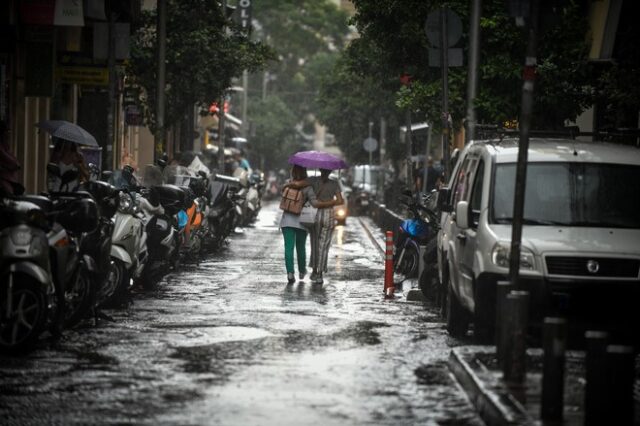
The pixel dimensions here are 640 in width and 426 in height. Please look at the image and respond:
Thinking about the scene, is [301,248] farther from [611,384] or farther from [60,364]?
[611,384]

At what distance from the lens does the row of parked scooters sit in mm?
12328

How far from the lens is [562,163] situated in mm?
14562

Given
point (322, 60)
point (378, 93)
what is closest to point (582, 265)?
point (378, 93)

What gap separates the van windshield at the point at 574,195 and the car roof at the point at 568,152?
0.18ft

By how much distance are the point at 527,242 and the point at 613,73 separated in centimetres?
572

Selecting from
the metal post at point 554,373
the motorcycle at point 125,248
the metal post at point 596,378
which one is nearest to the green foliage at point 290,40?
the motorcycle at point 125,248

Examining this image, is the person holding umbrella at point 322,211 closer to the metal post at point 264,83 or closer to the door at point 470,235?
the door at point 470,235

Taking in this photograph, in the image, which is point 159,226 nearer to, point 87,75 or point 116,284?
point 116,284

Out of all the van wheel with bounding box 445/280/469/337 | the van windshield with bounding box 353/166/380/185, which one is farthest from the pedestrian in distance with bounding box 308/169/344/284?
the van windshield with bounding box 353/166/380/185

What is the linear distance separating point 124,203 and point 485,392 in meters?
7.90

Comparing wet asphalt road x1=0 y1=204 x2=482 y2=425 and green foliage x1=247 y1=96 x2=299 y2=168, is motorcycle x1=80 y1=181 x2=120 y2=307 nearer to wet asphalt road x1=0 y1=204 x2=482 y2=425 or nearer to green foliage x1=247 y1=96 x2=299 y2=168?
wet asphalt road x1=0 y1=204 x2=482 y2=425

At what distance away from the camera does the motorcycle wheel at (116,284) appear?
53.7 ft

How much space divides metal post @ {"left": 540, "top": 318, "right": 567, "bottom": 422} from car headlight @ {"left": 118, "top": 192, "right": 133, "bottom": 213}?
27.7ft

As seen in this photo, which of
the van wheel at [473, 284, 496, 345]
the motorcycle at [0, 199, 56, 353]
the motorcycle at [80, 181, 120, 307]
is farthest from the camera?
the motorcycle at [80, 181, 120, 307]
